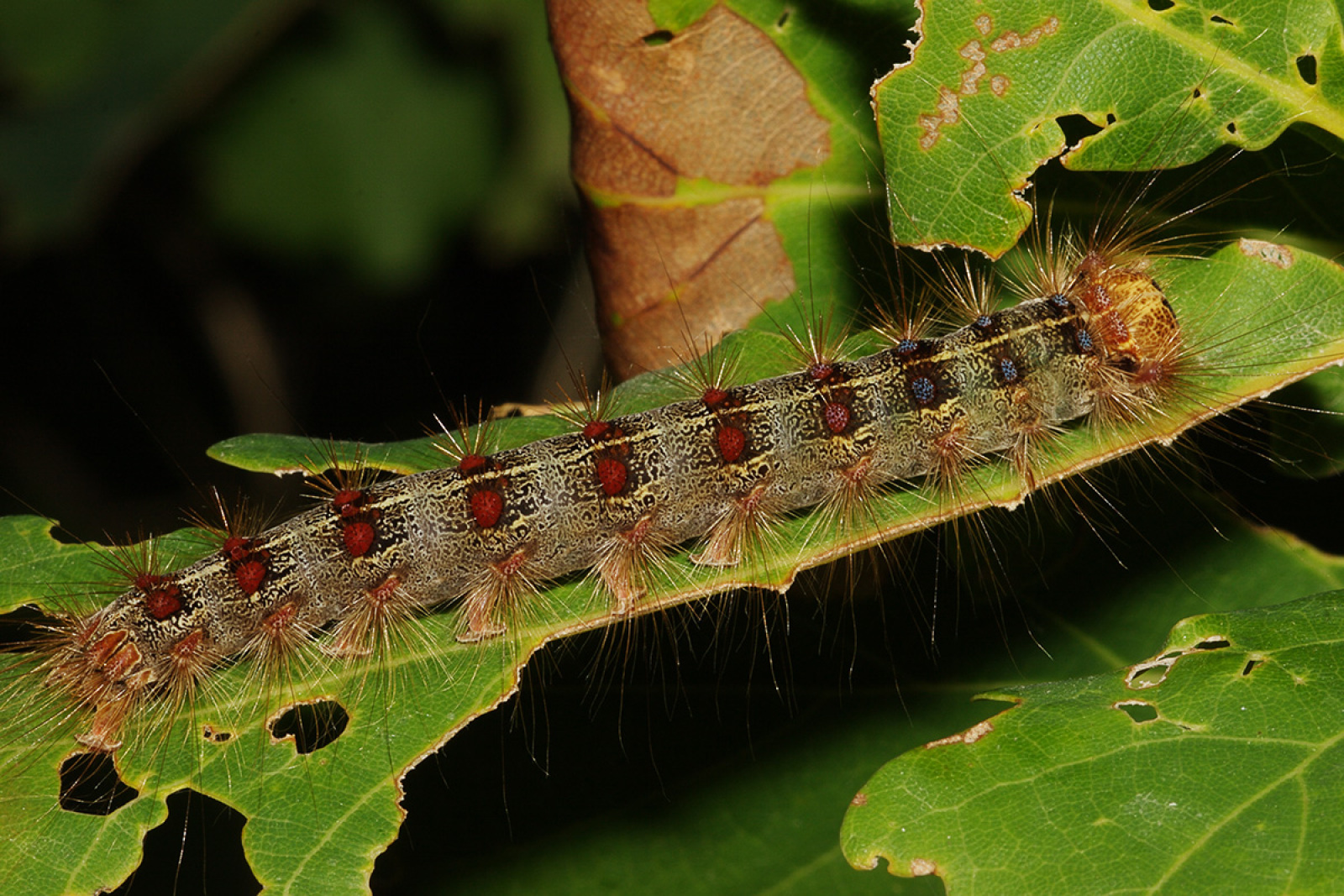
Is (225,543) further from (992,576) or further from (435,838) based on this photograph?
(992,576)

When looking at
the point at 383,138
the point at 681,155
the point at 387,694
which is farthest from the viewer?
the point at 383,138

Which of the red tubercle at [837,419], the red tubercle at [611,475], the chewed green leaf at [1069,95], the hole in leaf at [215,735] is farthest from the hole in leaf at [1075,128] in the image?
the hole in leaf at [215,735]

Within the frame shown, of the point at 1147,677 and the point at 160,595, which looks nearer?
the point at 1147,677

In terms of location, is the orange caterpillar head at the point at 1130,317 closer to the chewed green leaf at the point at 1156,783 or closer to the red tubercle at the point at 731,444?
the chewed green leaf at the point at 1156,783

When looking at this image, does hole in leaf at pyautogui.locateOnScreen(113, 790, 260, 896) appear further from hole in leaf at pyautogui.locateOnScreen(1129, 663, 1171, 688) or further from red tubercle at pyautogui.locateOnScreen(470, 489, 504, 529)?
hole in leaf at pyautogui.locateOnScreen(1129, 663, 1171, 688)

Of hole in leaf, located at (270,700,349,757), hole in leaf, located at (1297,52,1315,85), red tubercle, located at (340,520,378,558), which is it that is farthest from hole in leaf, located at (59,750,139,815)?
hole in leaf, located at (1297,52,1315,85)

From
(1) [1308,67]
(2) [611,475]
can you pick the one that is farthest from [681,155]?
(1) [1308,67]

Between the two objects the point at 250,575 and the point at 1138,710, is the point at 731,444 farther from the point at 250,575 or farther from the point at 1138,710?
the point at 250,575

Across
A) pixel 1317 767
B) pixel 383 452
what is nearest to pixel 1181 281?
pixel 1317 767
